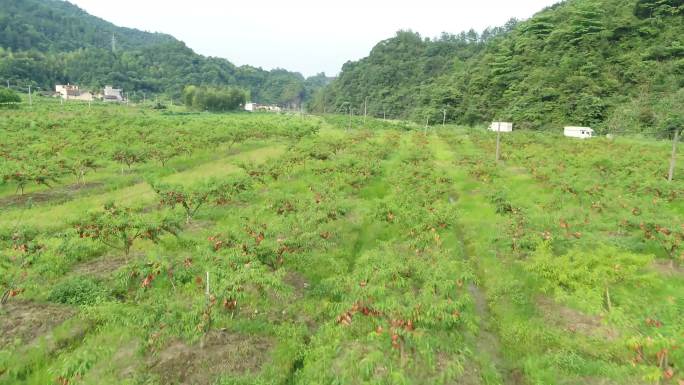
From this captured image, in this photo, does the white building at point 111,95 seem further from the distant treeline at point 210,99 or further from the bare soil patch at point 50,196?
the bare soil patch at point 50,196

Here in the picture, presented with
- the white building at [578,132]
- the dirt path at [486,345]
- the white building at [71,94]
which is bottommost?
the dirt path at [486,345]

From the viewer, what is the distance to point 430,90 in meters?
106

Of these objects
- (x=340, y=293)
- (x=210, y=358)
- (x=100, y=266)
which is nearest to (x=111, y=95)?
(x=100, y=266)

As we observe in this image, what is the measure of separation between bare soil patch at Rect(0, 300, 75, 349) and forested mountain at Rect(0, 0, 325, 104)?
112m

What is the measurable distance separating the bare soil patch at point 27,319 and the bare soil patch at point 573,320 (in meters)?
13.9

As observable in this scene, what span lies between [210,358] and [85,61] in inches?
5929

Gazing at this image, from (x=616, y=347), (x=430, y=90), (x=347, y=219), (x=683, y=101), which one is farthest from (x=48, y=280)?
(x=430, y=90)

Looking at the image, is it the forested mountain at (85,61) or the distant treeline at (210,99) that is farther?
the forested mountain at (85,61)

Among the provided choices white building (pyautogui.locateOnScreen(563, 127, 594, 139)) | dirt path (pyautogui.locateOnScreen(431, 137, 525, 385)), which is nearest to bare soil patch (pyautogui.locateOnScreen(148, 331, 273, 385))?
dirt path (pyautogui.locateOnScreen(431, 137, 525, 385))

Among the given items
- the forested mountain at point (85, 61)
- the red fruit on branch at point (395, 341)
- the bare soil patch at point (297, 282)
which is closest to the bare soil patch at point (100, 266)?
the bare soil patch at point (297, 282)

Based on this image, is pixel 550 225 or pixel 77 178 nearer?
pixel 550 225

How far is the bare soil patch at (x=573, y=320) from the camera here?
11.4 meters

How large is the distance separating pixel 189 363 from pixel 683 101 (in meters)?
64.1

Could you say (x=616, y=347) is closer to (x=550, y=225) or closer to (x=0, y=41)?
(x=550, y=225)
